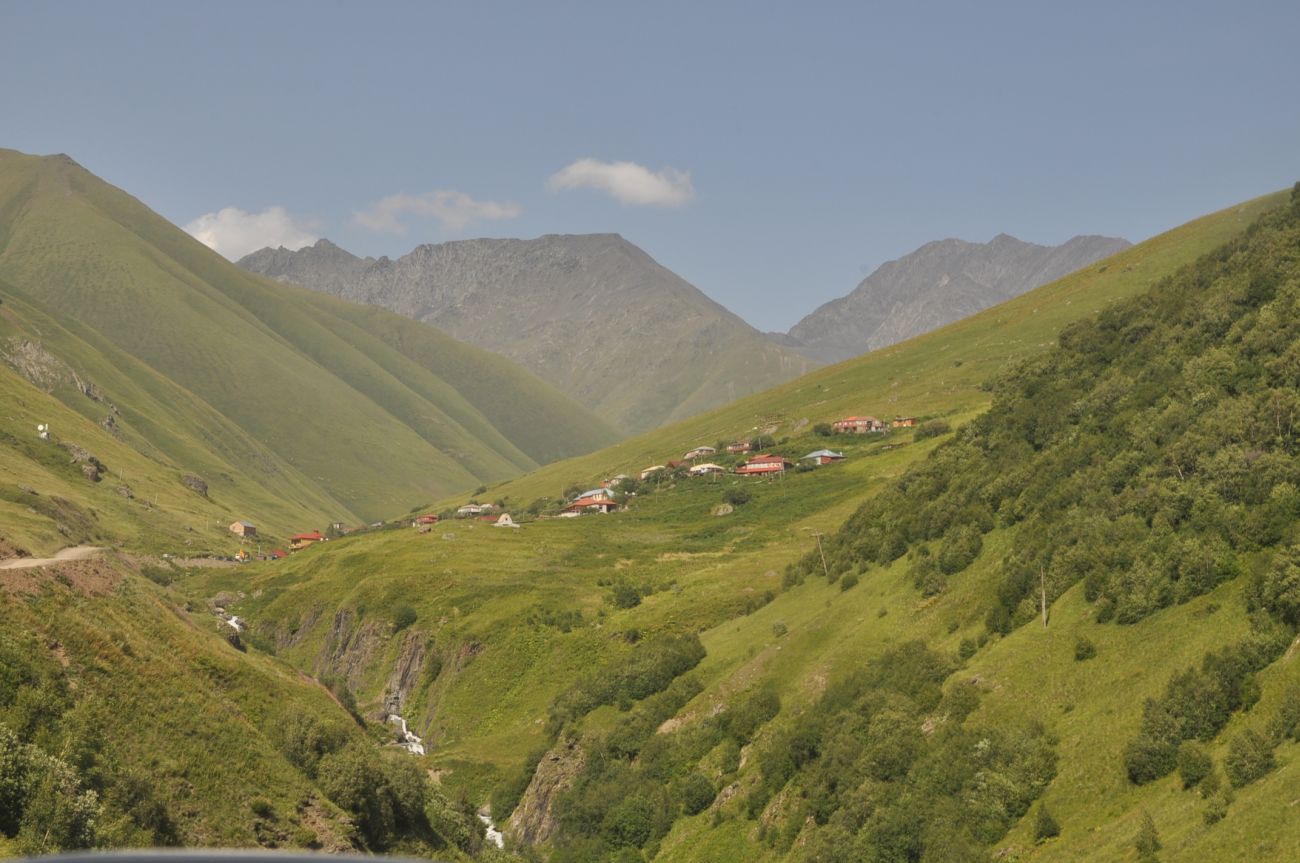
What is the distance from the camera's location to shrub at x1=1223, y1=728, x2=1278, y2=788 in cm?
3628

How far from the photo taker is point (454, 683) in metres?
110

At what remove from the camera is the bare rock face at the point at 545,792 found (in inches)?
3044

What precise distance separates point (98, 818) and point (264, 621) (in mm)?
111122

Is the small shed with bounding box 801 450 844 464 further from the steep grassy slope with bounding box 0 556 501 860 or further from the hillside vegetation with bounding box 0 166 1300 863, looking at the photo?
the steep grassy slope with bounding box 0 556 501 860

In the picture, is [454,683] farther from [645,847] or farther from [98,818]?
[98,818]

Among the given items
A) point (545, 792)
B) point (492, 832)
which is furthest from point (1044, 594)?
point (492, 832)

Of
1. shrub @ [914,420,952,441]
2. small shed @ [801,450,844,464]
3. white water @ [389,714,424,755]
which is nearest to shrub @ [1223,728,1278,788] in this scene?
white water @ [389,714,424,755]

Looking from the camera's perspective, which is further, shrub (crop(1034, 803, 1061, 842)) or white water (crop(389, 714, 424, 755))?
white water (crop(389, 714, 424, 755))

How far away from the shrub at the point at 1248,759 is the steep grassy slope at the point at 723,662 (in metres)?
0.50

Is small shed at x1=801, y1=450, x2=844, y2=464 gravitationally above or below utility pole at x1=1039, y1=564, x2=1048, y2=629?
above

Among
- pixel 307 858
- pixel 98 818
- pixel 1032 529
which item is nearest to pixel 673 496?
pixel 1032 529

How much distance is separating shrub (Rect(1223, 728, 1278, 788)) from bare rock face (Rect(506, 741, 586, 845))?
4892cm

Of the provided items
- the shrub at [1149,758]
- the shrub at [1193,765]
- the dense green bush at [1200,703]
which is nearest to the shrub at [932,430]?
the dense green bush at [1200,703]

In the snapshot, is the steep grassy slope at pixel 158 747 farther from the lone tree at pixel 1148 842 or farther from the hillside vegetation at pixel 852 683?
the lone tree at pixel 1148 842
